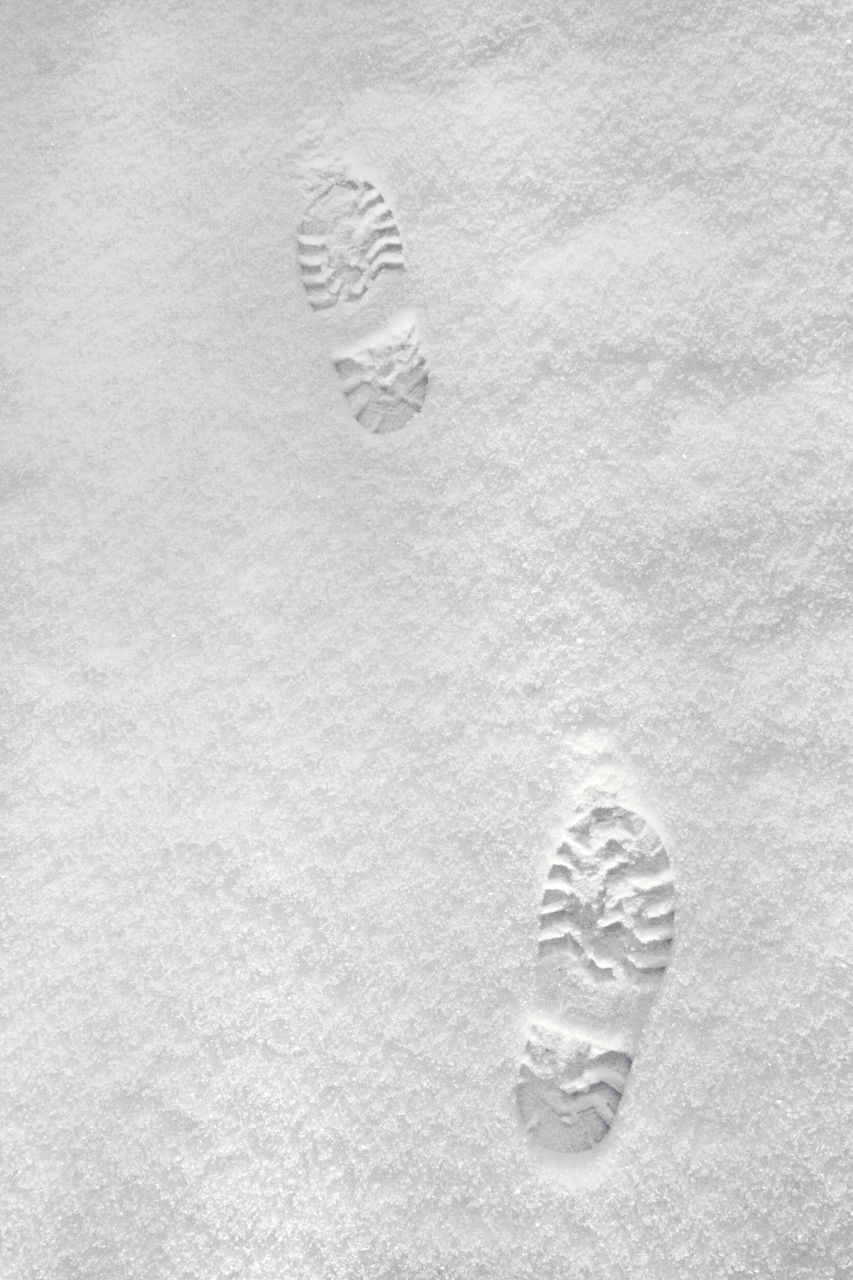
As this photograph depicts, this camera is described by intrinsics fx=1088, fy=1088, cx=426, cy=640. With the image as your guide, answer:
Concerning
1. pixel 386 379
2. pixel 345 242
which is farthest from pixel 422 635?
pixel 345 242

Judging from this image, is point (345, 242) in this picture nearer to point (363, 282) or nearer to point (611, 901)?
point (363, 282)

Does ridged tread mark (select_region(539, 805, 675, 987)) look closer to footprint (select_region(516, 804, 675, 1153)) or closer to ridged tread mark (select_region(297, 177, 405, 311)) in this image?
footprint (select_region(516, 804, 675, 1153))

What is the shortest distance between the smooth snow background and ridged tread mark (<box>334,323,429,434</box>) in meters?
0.01

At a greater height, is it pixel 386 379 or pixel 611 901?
pixel 386 379

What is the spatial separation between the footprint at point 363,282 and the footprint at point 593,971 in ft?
1.09

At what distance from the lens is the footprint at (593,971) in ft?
2.36

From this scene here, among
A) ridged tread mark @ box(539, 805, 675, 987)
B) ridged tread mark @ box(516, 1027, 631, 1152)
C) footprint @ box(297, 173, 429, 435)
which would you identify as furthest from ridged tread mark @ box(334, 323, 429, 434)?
ridged tread mark @ box(516, 1027, 631, 1152)

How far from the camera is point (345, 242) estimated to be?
0.81m

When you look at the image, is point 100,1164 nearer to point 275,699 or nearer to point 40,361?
point 275,699

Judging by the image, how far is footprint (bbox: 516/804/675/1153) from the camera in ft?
2.36

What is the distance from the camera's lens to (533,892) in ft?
2.44

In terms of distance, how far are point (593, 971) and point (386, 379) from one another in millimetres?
442

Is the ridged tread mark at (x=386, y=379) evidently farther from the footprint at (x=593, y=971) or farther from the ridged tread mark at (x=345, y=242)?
the footprint at (x=593, y=971)

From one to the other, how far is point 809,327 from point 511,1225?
64 cm
